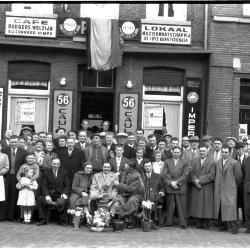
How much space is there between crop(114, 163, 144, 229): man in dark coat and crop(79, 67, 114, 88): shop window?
623cm

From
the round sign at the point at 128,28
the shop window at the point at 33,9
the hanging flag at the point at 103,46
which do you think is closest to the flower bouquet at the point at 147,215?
the hanging flag at the point at 103,46

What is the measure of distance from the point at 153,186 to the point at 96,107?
20.8 ft

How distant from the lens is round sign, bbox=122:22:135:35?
15917 mm

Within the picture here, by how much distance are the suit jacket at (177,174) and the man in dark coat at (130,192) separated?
64 cm

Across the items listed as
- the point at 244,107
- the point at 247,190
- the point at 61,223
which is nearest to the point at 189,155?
the point at 247,190

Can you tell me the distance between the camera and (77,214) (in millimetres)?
10172

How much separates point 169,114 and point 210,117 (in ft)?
4.57

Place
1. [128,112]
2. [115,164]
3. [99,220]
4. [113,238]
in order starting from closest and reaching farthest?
1. [113,238]
2. [99,220]
3. [115,164]
4. [128,112]

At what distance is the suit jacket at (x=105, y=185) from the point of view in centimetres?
1052

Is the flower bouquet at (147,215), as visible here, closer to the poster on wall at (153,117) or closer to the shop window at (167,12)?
the poster on wall at (153,117)

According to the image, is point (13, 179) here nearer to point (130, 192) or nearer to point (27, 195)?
Result: point (27, 195)

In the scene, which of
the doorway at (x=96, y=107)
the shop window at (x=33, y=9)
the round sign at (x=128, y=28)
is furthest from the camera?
the doorway at (x=96, y=107)

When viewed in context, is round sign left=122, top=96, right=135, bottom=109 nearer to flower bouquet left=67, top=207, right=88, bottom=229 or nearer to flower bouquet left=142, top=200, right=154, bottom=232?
flower bouquet left=142, top=200, right=154, bottom=232

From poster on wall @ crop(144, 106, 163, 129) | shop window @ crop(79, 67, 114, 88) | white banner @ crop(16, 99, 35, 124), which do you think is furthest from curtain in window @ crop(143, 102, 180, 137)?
white banner @ crop(16, 99, 35, 124)
